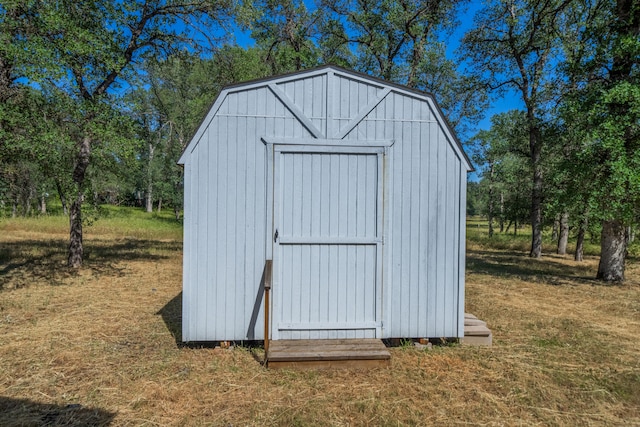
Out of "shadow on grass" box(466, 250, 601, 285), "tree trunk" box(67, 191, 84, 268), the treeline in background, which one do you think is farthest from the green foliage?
"tree trunk" box(67, 191, 84, 268)

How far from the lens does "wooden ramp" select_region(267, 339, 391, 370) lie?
3922 millimetres

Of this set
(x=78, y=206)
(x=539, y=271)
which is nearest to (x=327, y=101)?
(x=78, y=206)

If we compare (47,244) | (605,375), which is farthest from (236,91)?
(47,244)

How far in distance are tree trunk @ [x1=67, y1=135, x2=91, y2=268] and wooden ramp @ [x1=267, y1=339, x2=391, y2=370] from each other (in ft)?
25.5

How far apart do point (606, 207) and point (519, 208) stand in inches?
383

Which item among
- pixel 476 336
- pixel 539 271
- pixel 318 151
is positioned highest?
pixel 318 151

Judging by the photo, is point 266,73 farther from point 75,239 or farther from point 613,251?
point 613,251

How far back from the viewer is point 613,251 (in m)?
9.66

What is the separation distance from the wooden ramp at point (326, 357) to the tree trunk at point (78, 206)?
7.76 metres

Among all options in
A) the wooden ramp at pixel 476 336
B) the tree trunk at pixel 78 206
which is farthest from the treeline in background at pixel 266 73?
the wooden ramp at pixel 476 336

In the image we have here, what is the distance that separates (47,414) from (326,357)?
2.54 meters

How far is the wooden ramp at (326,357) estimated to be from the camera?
3922mm

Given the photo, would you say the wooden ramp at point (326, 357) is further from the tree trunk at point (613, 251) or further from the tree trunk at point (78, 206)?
the tree trunk at point (613, 251)

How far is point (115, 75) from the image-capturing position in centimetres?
974
